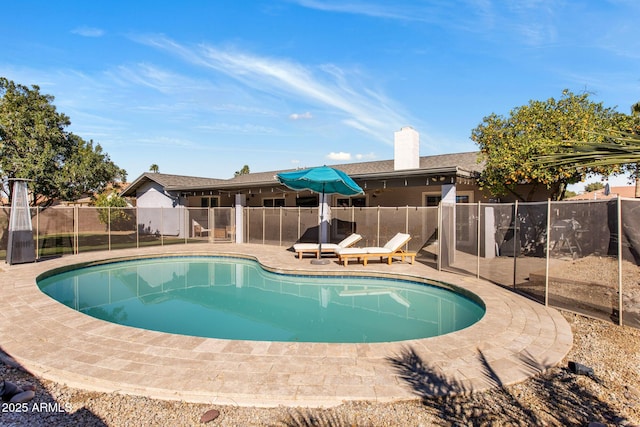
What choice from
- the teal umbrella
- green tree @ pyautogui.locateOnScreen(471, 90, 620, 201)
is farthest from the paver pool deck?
green tree @ pyautogui.locateOnScreen(471, 90, 620, 201)

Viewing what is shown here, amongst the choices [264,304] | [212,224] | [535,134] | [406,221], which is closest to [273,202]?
[212,224]

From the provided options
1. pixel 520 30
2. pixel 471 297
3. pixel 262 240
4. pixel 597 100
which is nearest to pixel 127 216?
pixel 262 240

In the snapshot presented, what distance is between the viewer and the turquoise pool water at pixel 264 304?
588 centimetres

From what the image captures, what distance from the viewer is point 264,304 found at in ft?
24.6

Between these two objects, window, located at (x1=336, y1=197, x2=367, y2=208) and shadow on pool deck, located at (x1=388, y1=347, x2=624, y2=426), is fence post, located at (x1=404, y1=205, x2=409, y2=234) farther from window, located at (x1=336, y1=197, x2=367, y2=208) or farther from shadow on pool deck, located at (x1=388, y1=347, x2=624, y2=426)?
shadow on pool deck, located at (x1=388, y1=347, x2=624, y2=426)

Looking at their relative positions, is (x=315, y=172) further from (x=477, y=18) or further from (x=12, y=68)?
(x=12, y=68)

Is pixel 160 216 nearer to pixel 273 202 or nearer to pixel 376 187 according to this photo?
pixel 273 202

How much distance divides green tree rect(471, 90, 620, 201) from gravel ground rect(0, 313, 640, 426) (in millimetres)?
8023

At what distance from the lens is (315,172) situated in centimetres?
951

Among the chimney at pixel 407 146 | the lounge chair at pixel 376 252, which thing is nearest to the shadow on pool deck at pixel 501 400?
the lounge chair at pixel 376 252

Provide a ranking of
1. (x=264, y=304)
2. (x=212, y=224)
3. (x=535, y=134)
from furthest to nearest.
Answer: (x=212, y=224) < (x=535, y=134) < (x=264, y=304)

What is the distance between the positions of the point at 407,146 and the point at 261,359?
41.2 ft

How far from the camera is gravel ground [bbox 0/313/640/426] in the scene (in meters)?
2.75

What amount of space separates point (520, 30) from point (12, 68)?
17.2 m
